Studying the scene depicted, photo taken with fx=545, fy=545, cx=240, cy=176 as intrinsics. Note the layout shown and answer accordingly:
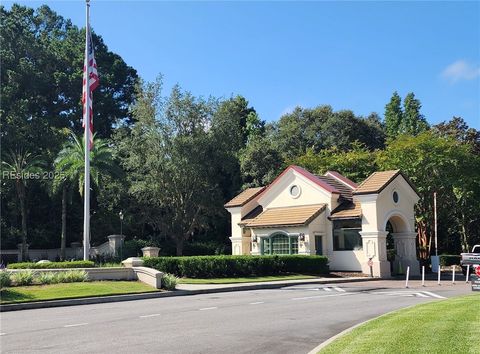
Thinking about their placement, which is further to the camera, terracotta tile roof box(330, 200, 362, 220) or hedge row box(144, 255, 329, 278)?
terracotta tile roof box(330, 200, 362, 220)

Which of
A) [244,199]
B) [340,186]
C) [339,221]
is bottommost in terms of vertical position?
[339,221]

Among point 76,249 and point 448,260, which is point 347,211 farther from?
point 76,249

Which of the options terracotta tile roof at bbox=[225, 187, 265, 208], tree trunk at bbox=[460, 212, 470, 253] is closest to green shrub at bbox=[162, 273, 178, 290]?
terracotta tile roof at bbox=[225, 187, 265, 208]

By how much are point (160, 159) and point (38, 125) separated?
1357cm

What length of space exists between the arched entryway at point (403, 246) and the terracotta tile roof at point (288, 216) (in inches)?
208

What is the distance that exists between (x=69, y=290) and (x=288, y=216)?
20.3 m

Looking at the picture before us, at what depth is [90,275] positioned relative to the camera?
22.9 metres

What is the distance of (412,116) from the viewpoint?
72.2 meters

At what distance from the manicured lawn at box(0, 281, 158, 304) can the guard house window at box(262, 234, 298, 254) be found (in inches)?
628

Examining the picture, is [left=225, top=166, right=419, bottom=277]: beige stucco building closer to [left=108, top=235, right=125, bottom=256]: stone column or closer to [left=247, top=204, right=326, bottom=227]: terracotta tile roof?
[left=247, top=204, right=326, bottom=227]: terracotta tile roof

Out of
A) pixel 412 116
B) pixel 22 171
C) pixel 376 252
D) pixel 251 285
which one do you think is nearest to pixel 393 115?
pixel 412 116

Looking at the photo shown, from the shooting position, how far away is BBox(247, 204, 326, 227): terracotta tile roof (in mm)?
36406

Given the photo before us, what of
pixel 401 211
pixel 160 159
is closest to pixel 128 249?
pixel 160 159

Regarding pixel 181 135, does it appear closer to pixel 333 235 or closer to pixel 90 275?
pixel 333 235
